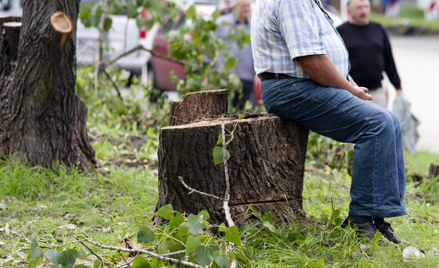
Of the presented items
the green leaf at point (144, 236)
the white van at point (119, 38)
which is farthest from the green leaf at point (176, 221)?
the white van at point (119, 38)

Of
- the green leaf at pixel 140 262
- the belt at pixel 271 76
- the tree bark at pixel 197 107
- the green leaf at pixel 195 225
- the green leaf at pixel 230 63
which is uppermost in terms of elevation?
the belt at pixel 271 76

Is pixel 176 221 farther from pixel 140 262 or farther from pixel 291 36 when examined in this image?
pixel 291 36

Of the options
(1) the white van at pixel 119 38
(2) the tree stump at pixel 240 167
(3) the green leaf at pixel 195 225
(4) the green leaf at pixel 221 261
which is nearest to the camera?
(4) the green leaf at pixel 221 261

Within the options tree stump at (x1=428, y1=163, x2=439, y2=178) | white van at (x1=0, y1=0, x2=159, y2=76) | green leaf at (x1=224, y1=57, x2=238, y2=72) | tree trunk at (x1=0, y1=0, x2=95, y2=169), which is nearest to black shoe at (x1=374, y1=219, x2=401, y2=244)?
tree stump at (x1=428, y1=163, x2=439, y2=178)

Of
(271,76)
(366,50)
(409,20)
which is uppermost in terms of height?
(409,20)

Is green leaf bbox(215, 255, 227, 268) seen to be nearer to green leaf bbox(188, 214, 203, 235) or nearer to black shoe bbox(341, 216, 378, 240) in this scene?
green leaf bbox(188, 214, 203, 235)

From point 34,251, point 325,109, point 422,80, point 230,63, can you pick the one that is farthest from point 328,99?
point 422,80

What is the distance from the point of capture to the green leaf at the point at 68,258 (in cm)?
306

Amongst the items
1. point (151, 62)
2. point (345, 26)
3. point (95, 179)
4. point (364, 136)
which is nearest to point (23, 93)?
point (95, 179)

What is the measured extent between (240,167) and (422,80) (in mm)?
12420

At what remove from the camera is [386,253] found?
365 centimetres

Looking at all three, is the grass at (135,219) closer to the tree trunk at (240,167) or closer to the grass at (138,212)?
the grass at (138,212)

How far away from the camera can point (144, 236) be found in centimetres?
320

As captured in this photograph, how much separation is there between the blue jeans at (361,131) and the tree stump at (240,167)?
0.51 feet
